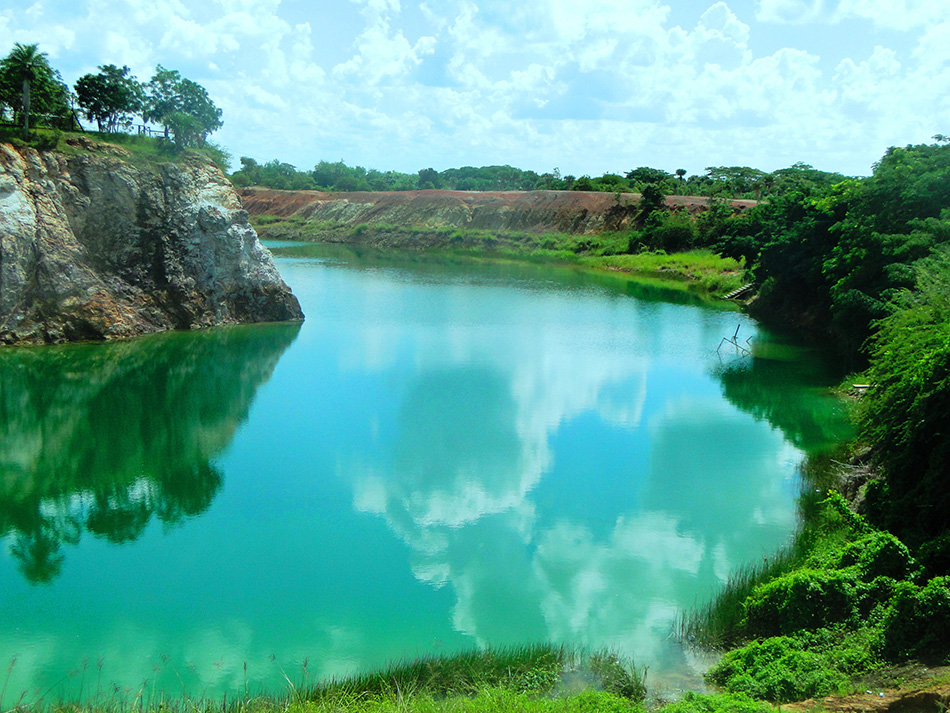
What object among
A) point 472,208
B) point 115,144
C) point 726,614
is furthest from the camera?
point 472,208

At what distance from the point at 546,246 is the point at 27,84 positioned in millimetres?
54839

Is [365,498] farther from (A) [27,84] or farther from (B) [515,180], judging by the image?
(B) [515,180]

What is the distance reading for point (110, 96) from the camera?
Answer: 38.4 metres

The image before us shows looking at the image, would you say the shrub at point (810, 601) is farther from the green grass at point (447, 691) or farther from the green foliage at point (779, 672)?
the green grass at point (447, 691)

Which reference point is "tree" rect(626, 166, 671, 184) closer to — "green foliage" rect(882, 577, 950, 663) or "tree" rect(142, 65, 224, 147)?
"tree" rect(142, 65, 224, 147)

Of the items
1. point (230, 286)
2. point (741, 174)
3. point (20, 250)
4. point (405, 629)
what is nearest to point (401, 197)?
point (741, 174)

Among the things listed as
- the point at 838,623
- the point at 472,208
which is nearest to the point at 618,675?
the point at 838,623

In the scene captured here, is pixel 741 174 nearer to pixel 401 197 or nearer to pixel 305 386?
pixel 401 197

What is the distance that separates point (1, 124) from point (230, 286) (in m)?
11.5

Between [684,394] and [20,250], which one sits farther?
[20,250]

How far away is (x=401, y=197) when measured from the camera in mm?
99062

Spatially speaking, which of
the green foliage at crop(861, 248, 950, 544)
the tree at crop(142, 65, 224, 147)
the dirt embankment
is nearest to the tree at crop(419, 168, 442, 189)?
the dirt embankment

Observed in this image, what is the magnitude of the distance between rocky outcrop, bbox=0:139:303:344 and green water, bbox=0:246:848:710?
1.81 metres

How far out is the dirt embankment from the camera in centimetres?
8112
